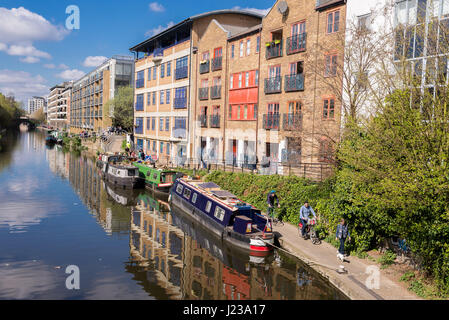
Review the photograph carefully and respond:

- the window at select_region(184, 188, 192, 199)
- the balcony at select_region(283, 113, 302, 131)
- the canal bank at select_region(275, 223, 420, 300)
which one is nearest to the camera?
the canal bank at select_region(275, 223, 420, 300)

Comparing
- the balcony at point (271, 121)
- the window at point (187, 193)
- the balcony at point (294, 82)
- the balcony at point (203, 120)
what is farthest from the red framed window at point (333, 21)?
the balcony at point (203, 120)

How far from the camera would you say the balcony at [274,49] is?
90.6 feet

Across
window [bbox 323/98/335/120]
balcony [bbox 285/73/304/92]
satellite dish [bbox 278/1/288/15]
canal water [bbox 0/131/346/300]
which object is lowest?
canal water [bbox 0/131/346/300]

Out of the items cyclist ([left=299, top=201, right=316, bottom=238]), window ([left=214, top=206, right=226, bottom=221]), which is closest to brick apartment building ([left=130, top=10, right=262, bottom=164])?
window ([left=214, top=206, right=226, bottom=221])

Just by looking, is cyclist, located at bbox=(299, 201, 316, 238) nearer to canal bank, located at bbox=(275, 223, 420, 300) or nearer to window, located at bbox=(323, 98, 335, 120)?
canal bank, located at bbox=(275, 223, 420, 300)

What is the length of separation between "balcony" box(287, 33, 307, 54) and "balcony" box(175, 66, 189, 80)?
49.1 ft

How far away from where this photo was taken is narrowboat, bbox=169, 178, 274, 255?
55.0ft

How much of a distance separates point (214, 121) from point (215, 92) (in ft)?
8.72

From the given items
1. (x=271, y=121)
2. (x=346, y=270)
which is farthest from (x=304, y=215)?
(x=271, y=121)

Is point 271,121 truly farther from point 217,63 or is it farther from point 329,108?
point 217,63

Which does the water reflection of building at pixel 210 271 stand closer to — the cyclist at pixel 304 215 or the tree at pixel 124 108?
the cyclist at pixel 304 215

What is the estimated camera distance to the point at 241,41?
105 feet

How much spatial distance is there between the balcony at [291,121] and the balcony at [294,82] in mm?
1761

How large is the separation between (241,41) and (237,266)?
2155cm
